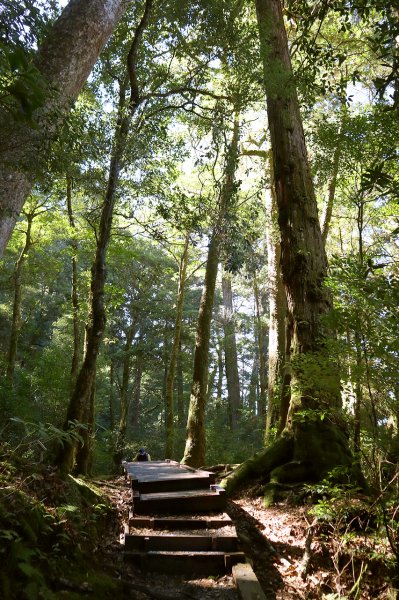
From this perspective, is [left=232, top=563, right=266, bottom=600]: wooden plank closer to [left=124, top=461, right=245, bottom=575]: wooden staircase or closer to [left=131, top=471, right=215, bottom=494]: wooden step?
[left=124, top=461, right=245, bottom=575]: wooden staircase

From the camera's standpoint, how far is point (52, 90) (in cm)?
382

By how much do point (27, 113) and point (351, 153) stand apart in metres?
7.40

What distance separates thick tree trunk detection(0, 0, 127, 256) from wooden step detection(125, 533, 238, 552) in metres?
3.41

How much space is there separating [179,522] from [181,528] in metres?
0.08

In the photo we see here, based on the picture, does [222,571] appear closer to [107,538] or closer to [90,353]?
[107,538]

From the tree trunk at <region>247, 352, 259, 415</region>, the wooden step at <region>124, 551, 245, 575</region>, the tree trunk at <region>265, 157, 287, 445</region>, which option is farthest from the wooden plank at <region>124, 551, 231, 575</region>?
the tree trunk at <region>247, 352, 259, 415</region>

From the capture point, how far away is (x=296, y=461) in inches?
237

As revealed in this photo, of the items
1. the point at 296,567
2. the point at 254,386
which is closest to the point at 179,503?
the point at 296,567

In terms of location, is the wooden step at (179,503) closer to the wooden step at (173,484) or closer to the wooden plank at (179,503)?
the wooden plank at (179,503)

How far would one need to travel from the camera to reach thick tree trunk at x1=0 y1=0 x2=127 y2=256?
3684 millimetres

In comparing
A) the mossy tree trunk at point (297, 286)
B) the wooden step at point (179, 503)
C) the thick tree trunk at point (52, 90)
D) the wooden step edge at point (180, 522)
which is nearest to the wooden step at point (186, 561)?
the wooden step edge at point (180, 522)

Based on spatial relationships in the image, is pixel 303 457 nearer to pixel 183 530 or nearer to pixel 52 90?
pixel 183 530

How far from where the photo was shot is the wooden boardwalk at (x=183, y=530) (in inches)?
165

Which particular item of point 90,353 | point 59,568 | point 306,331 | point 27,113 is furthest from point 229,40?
point 59,568
